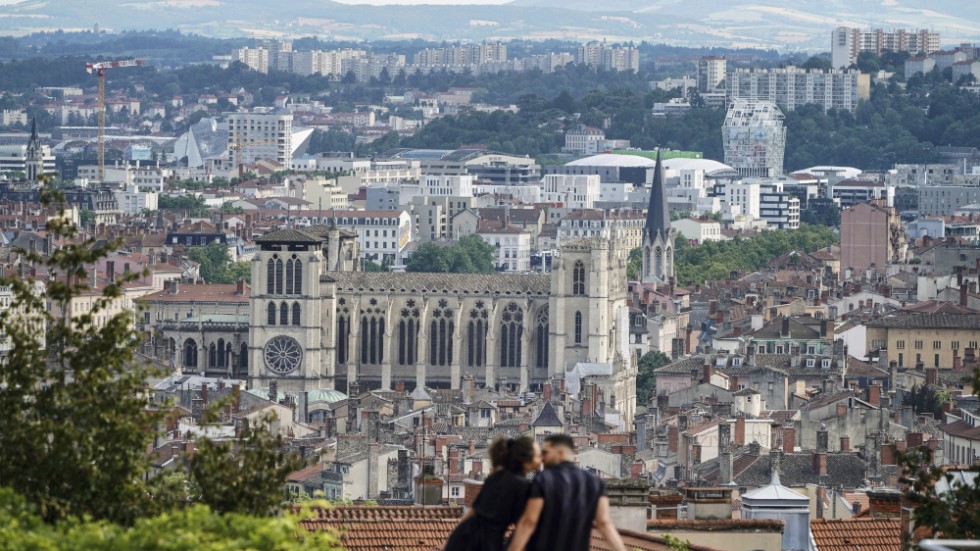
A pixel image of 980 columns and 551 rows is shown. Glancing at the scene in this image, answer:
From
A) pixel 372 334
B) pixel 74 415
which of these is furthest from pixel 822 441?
pixel 74 415

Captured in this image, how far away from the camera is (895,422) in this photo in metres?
67.5

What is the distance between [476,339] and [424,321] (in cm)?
161

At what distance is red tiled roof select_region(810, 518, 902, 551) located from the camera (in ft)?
88.5

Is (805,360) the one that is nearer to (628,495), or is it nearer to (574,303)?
(574,303)

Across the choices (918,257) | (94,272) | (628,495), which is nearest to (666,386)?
(94,272)

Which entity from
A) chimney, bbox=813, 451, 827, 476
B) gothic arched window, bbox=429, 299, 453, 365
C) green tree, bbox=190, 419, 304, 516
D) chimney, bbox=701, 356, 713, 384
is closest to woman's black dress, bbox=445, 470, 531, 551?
green tree, bbox=190, 419, 304, 516

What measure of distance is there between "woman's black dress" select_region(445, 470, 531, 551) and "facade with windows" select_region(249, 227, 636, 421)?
76150 millimetres

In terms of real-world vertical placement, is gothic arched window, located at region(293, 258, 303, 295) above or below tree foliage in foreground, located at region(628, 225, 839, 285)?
above

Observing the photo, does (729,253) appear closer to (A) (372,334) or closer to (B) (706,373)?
(A) (372,334)

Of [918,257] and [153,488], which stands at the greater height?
[153,488]

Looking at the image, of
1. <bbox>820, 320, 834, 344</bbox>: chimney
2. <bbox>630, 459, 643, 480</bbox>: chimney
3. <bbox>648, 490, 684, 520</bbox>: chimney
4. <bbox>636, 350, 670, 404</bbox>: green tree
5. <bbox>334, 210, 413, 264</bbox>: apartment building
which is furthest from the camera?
<bbox>334, 210, 413, 264</bbox>: apartment building

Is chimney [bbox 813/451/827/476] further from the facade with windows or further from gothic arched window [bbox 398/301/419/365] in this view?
gothic arched window [bbox 398/301/419/365]

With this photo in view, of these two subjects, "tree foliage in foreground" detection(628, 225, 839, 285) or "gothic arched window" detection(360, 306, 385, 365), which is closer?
"gothic arched window" detection(360, 306, 385, 365)

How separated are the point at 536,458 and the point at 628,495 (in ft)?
22.2
